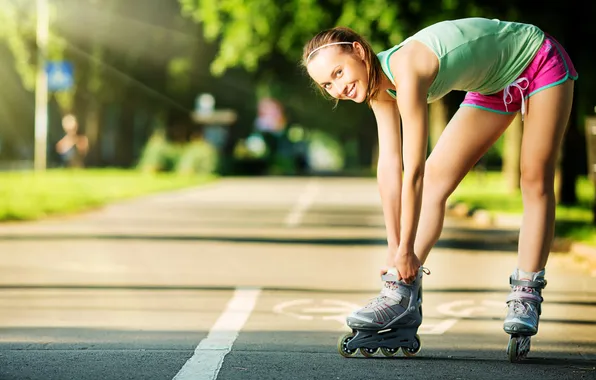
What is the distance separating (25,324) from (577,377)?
3.29 meters

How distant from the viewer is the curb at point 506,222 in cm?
1183

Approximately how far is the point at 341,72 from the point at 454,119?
678 millimetres

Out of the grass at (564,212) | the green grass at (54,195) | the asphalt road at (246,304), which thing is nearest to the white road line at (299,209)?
the asphalt road at (246,304)

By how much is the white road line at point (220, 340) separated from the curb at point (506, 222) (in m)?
4.40

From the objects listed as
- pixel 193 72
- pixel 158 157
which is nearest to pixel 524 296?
pixel 158 157

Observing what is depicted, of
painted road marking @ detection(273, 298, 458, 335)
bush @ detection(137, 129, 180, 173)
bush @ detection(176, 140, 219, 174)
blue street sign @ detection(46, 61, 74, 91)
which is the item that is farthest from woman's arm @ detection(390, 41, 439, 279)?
bush @ detection(137, 129, 180, 173)

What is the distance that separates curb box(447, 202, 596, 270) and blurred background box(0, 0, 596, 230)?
177 cm

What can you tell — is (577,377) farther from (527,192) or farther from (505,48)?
(505,48)

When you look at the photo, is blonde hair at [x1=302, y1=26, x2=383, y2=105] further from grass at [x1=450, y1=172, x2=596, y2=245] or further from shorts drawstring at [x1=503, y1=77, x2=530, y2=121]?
grass at [x1=450, y1=172, x2=596, y2=245]

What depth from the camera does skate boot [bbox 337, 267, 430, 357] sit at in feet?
16.9

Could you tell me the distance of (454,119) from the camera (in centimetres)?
546

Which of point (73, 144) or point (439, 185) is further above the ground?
point (439, 185)

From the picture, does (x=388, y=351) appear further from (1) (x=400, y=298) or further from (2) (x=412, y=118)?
(2) (x=412, y=118)

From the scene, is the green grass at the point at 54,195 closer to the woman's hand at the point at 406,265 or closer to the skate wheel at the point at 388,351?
the skate wheel at the point at 388,351
